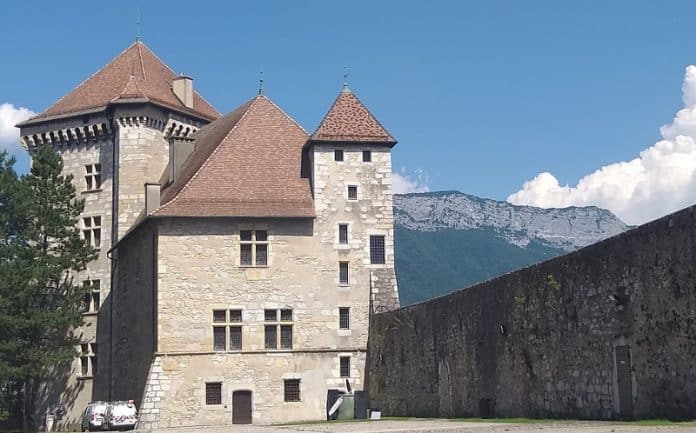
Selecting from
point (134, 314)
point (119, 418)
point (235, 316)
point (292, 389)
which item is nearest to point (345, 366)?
point (292, 389)

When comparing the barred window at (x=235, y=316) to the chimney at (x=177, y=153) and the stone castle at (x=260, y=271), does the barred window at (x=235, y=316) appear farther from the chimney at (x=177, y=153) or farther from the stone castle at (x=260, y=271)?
the chimney at (x=177, y=153)

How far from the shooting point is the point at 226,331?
124ft

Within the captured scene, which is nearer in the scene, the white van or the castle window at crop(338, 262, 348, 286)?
the white van

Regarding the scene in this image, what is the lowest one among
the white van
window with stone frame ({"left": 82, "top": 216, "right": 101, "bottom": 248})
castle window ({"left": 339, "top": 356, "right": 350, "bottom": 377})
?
the white van

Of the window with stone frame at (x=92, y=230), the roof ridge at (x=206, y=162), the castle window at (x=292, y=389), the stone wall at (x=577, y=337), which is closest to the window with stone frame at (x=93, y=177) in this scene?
the window with stone frame at (x=92, y=230)

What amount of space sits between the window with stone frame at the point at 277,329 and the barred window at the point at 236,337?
3.11 ft

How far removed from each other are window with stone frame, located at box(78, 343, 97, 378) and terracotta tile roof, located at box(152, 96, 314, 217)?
29.4 ft

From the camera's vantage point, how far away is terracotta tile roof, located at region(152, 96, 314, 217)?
3838 cm

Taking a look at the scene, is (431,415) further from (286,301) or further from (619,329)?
(619,329)

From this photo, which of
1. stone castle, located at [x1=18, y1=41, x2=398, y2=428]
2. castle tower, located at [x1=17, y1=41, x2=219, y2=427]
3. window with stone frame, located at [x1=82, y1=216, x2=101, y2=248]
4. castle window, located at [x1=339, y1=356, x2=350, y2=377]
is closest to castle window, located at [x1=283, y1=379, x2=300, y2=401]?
stone castle, located at [x1=18, y1=41, x2=398, y2=428]

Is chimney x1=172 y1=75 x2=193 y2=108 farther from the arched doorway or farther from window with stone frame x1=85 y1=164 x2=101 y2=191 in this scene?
the arched doorway

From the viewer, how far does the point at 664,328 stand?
16.6 m

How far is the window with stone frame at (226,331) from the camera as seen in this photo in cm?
3778

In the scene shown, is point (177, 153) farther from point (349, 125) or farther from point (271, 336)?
point (271, 336)
